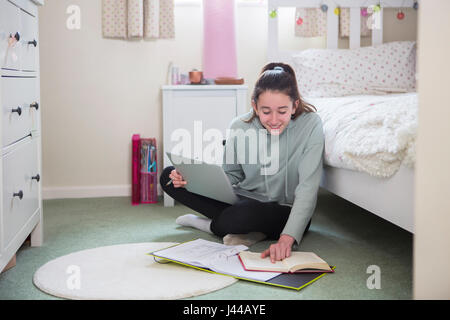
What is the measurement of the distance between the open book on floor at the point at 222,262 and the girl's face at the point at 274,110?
1.45ft

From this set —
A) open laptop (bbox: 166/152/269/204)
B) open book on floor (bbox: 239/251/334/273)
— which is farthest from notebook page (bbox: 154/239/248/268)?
open laptop (bbox: 166/152/269/204)

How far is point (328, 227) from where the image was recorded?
2.14m

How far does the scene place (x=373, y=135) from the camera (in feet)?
4.93

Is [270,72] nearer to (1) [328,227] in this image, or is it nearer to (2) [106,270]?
(1) [328,227]

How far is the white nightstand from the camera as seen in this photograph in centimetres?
263

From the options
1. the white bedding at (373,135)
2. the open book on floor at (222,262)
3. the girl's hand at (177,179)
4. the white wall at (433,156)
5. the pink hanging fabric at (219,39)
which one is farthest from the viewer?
the pink hanging fabric at (219,39)

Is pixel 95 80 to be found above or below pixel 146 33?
below

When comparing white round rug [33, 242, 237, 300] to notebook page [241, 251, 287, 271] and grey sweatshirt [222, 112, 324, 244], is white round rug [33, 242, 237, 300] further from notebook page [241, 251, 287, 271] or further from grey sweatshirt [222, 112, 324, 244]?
grey sweatshirt [222, 112, 324, 244]

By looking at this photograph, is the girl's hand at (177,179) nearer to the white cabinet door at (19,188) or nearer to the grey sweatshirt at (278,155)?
the grey sweatshirt at (278,155)

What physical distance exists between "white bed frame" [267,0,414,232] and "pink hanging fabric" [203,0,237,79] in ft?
0.74

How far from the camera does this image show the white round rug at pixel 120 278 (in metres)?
1.33

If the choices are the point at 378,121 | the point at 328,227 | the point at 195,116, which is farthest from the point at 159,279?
the point at 195,116

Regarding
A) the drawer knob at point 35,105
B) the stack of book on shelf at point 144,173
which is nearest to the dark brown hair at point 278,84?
the drawer knob at point 35,105

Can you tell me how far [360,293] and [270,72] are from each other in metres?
0.83
